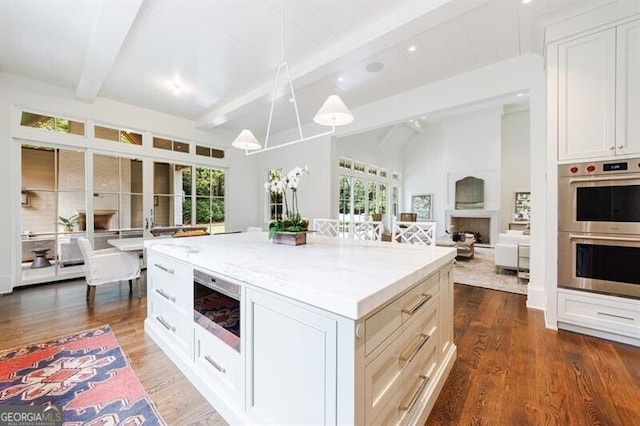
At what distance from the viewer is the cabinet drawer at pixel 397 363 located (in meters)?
0.98

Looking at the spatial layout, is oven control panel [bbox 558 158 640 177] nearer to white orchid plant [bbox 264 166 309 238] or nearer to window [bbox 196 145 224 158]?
white orchid plant [bbox 264 166 309 238]

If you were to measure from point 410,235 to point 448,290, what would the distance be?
1.53 m

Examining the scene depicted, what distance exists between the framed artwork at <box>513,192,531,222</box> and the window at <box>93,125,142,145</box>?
10.4 meters

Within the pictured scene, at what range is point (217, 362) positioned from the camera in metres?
1.54

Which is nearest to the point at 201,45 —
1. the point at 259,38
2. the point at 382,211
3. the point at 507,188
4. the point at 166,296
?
the point at 259,38

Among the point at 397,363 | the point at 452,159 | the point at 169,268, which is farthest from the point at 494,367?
the point at 452,159

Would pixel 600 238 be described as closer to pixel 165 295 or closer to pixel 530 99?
pixel 530 99

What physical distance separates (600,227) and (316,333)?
116 inches

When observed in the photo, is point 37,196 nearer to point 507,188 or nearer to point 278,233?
point 278,233

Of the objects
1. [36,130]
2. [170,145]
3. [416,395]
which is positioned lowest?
[416,395]

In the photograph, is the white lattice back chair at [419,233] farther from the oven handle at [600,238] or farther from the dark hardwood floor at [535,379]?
the oven handle at [600,238]

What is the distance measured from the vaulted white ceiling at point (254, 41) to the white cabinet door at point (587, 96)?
0.38 metres

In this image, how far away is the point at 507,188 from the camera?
341 inches

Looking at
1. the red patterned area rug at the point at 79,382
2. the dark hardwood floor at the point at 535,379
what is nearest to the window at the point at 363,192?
the dark hardwood floor at the point at 535,379
